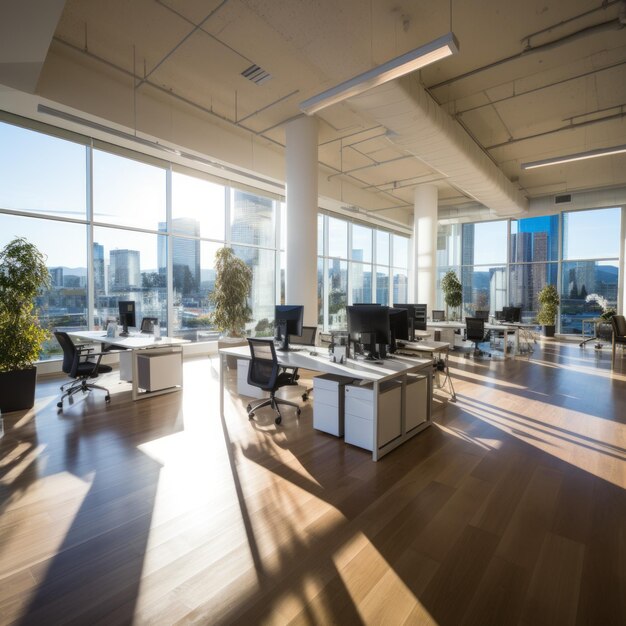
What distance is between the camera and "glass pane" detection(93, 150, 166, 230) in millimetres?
7480

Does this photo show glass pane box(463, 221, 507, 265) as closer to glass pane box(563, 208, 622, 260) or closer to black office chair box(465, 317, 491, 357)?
glass pane box(563, 208, 622, 260)

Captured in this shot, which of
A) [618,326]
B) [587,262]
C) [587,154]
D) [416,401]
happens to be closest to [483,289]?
[587,262]

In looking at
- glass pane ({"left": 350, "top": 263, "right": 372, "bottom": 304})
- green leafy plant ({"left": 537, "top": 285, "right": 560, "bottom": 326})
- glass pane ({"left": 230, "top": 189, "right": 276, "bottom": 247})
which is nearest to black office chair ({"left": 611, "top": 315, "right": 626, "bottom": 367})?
green leafy plant ({"left": 537, "top": 285, "right": 560, "bottom": 326})

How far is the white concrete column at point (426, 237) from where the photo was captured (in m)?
12.8

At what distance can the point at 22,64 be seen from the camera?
16.0 feet

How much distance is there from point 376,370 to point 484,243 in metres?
13.7

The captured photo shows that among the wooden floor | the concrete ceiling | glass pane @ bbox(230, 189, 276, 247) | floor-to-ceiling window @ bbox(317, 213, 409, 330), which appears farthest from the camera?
floor-to-ceiling window @ bbox(317, 213, 409, 330)

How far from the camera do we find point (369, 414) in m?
3.67

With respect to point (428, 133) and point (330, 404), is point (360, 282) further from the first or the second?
point (330, 404)

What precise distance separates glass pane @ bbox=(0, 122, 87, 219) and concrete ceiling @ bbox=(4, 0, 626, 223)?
1.29m

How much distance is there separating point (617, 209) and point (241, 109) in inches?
508

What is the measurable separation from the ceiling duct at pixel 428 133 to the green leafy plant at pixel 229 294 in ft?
13.7

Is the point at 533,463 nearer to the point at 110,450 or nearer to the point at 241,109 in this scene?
the point at 110,450

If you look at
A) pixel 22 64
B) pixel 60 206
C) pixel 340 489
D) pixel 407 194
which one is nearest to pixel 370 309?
pixel 340 489
